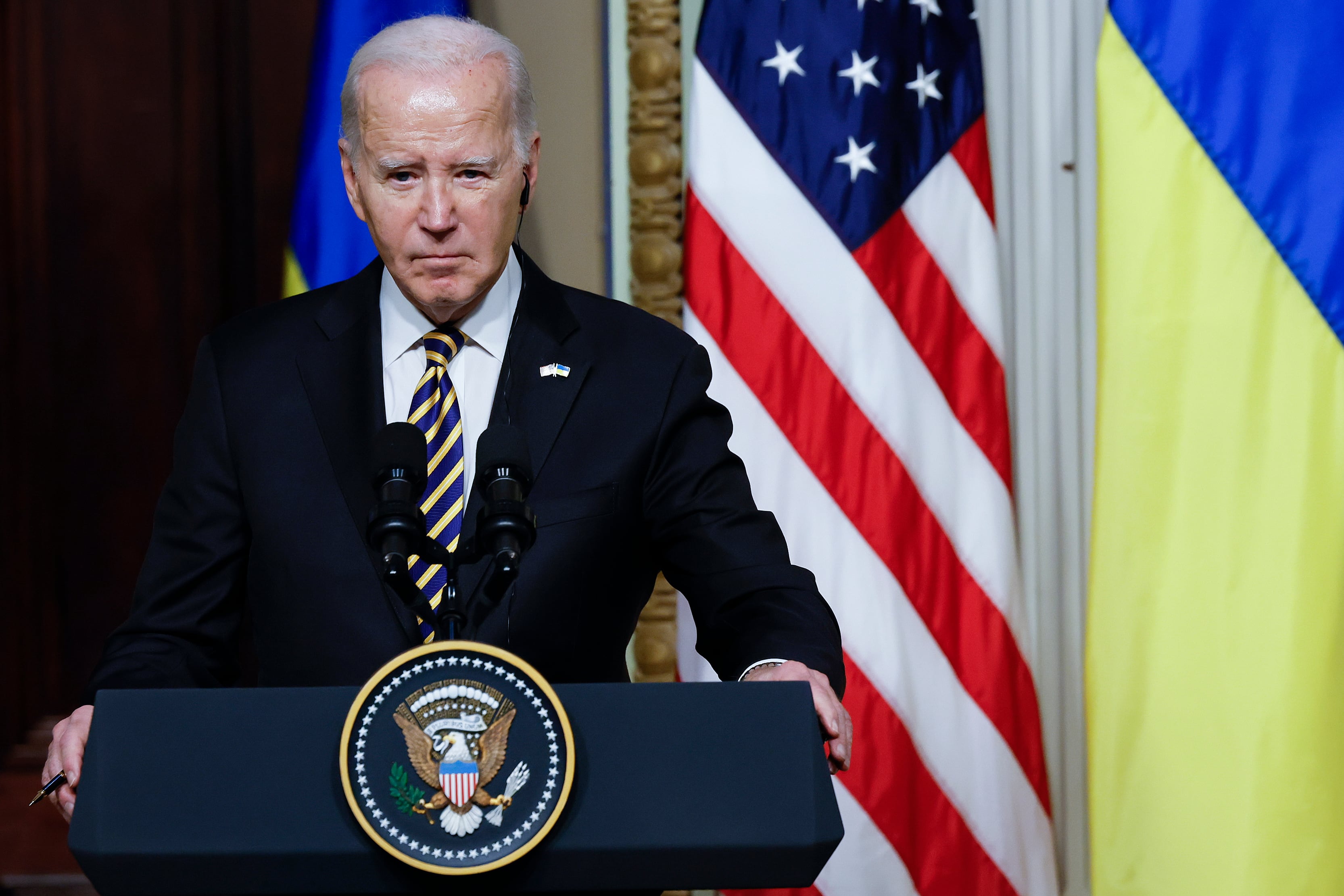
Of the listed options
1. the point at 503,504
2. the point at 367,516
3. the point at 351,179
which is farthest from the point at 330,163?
the point at 503,504

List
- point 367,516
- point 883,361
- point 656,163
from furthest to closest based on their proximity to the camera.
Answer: point 656,163, point 883,361, point 367,516

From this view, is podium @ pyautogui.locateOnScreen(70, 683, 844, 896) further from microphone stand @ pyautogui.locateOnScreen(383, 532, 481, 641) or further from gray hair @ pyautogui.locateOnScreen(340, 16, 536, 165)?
gray hair @ pyautogui.locateOnScreen(340, 16, 536, 165)

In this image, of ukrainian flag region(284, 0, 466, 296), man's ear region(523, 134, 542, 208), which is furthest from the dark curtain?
man's ear region(523, 134, 542, 208)

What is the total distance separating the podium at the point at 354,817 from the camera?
0.99m

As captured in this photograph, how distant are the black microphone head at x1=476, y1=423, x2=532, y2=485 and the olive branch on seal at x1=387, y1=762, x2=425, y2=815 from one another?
0.81 ft

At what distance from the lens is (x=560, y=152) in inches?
114

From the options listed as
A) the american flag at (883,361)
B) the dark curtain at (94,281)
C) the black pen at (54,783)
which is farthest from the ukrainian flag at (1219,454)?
the dark curtain at (94,281)

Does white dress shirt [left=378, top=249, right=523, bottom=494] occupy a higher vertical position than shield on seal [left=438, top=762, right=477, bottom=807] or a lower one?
higher

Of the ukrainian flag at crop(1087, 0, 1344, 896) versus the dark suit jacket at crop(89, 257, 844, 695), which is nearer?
the dark suit jacket at crop(89, 257, 844, 695)

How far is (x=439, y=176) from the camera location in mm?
1531

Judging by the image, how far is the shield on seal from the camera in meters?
0.98

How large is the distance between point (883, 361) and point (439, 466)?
1.18 m

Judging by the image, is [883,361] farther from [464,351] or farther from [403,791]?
[403,791]

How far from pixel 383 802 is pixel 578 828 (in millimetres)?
147
